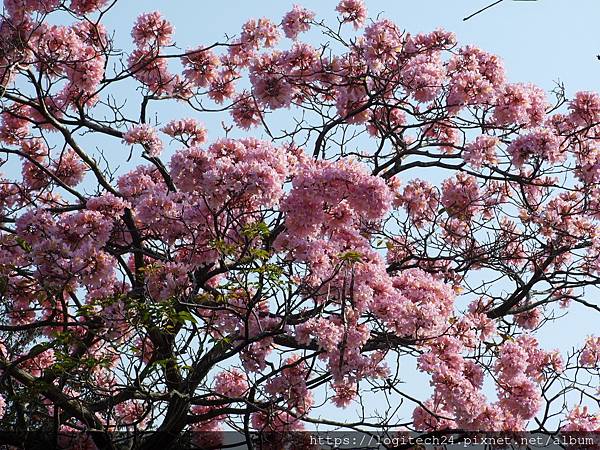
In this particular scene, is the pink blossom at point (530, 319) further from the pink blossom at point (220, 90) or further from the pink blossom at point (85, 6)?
the pink blossom at point (85, 6)

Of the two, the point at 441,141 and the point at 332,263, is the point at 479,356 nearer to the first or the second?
the point at 332,263

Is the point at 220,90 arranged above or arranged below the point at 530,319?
above

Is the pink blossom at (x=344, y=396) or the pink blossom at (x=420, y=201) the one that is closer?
the pink blossom at (x=344, y=396)

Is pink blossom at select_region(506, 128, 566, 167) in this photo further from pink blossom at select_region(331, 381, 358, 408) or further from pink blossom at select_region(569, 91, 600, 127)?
pink blossom at select_region(331, 381, 358, 408)

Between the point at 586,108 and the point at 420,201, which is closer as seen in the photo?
the point at 586,108

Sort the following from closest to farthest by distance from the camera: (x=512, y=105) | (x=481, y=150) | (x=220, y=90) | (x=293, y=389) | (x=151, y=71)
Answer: (x=293, y=389) → (x=481, y=150) → (x=512, y=105) → (x=151, y=71) → (x=220, y=90)

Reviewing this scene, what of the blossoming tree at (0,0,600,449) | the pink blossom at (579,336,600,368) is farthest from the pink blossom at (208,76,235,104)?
the pink blossom at (579,336,600,368)

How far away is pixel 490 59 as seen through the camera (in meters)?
9.01

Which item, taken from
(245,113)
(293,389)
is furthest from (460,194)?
(293,389)

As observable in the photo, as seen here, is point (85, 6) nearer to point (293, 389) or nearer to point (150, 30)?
point (150, 30)

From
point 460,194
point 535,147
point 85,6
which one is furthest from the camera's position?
point 460,194

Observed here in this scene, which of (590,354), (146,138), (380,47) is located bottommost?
(590,354)

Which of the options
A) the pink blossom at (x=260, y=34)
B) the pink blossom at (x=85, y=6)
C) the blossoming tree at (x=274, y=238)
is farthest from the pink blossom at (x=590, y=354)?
the pink blossom at (x=85, y=6)

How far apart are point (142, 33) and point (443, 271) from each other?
372 centimetres
